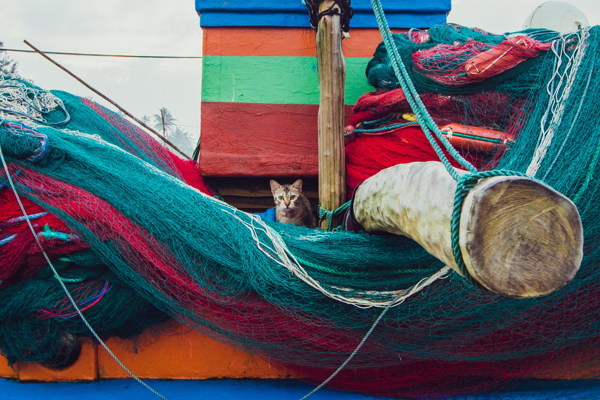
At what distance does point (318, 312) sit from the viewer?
1.83 meters

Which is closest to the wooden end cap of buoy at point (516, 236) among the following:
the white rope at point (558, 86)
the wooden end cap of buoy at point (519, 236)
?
the wooden end cap of buoy at point (519, 236)

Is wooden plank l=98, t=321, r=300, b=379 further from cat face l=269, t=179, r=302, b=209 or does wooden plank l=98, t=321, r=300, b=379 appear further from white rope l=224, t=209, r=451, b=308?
cat face l=269, t=179, r=302, b=209

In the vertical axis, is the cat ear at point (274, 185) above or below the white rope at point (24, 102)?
below

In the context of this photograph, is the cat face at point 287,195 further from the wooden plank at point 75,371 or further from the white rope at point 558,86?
the white rope at point 558,86

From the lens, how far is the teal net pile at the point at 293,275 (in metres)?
1.75

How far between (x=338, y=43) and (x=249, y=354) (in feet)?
5.80

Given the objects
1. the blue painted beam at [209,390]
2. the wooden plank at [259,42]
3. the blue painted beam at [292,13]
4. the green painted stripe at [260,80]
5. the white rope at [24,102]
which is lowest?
the blue painted beam at [209,390]

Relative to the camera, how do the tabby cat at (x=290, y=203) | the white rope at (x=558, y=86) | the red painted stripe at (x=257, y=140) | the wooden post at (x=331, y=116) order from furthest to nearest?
the tabby cat at (x=290, y=203) < the red painted stripe at (x=257, y=140) < the wooden post at (x=331, y=116) < the white rope at (x=558, y=86)

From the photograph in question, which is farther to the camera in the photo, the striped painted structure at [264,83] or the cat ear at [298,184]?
the cat ear at [298,184]

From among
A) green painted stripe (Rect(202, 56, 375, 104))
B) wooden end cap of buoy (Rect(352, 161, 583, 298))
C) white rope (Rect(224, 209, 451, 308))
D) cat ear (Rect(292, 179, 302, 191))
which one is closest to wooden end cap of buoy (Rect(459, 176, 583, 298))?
wooden end cap of buoy (Rect(352, 161, 583, 298))

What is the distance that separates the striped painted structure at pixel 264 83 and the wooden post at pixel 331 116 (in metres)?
0.49

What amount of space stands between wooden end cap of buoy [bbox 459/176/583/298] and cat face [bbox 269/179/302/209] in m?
2.53

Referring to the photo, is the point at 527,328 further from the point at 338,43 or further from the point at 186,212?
the point at 338,43

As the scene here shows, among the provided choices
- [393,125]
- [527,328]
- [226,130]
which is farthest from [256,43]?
[527,328]
